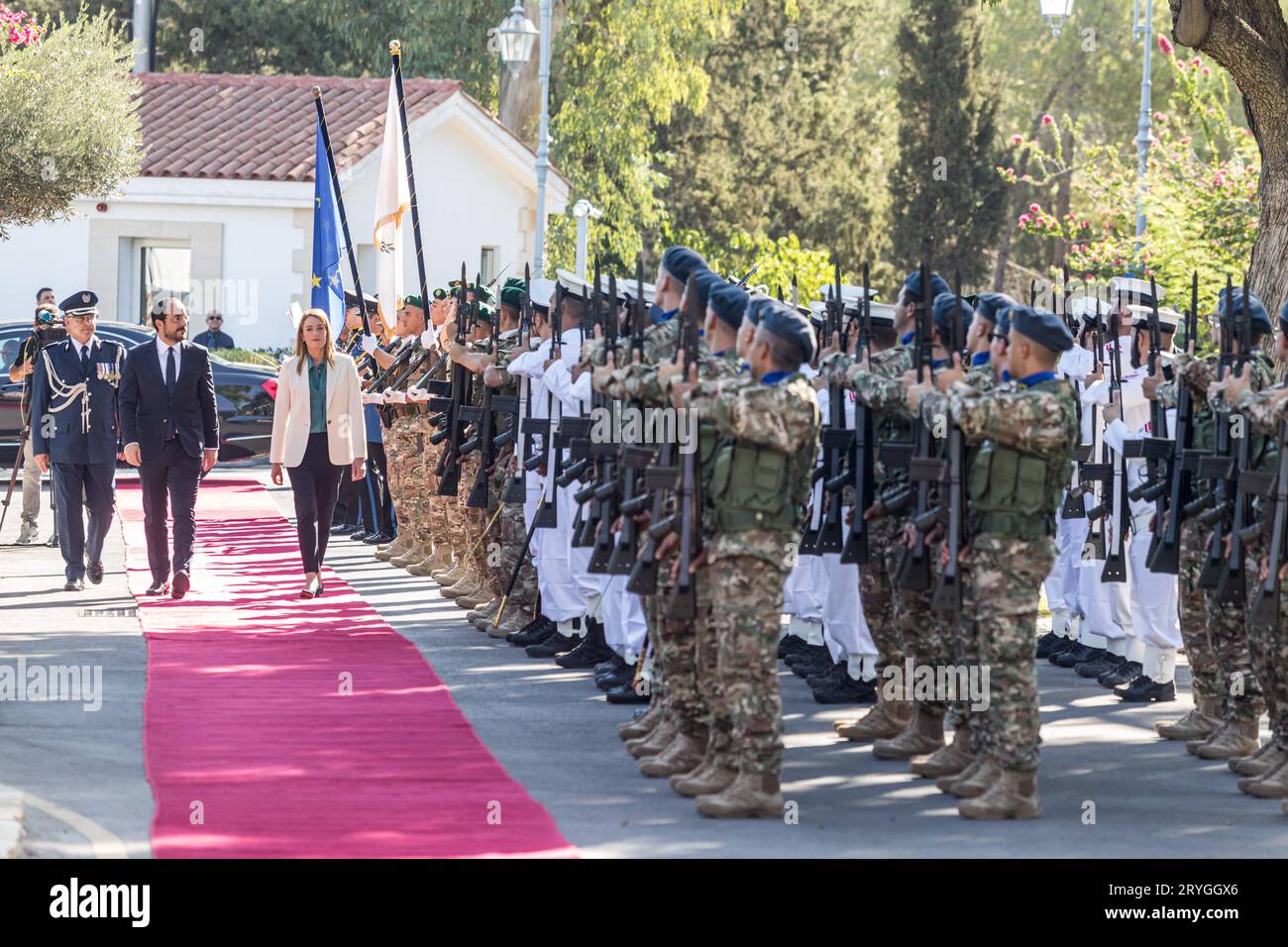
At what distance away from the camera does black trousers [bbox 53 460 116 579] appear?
46.5 feet

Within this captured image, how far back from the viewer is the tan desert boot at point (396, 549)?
16.9 metres

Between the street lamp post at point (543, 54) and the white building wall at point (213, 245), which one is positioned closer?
the street lamp post at point (543, 54)

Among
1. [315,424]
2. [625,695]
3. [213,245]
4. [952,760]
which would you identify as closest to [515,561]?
[315,424]

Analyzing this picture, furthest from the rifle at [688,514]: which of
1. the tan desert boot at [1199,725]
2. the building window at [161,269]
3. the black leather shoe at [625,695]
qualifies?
the building window at [161,269]

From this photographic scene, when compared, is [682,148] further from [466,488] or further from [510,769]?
[510,769]

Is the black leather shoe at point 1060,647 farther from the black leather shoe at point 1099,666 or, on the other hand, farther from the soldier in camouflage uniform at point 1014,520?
the soldier in camouflage uniform at point 1014,520

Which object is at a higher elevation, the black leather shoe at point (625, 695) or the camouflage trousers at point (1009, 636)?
the camouflage trousers at point (1009, 636)

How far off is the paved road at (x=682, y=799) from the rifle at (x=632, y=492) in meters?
0.88

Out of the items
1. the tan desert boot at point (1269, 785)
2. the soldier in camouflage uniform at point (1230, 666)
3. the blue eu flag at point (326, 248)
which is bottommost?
the tan desert boot at point (1269, 785)

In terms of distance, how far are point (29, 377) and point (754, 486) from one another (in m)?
10.7

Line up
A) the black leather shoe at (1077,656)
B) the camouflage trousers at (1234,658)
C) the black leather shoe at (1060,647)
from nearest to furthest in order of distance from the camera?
the camouflage trousers at (1234,658)
the black leather shoe at (1077,656)
the black leather shoe at (1060,647)

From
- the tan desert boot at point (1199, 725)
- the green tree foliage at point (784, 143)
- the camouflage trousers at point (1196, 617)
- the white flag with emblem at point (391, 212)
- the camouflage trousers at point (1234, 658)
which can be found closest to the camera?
the camouflage trousers at point (1234, 658)

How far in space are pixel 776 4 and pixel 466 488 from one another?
39453 millimetres

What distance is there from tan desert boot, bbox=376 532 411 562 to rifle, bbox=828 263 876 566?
23.6 feet
